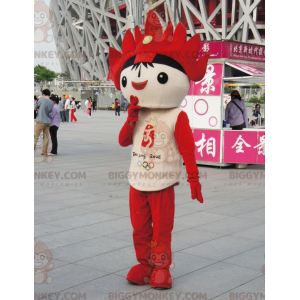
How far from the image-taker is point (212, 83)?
33.4 feet

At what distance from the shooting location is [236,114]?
34.3 ft

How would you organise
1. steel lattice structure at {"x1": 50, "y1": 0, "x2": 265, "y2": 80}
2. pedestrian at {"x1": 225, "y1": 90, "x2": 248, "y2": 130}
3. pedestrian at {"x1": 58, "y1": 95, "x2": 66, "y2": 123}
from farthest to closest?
1. steel lattice structure at {"x1": 50, "y1": 0, "x2": 265, "y2": 80}
2. pedestrian at {"x1": 58, "y1": 95, "x2": 66, "y2": 123}
3. pedestrian at {"x1": 225, "y1": 90, "x2": 248, "y2": 130}

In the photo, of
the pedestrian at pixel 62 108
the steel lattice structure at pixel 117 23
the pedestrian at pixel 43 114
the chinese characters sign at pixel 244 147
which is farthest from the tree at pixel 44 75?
the chinese characters sign at pixel 244 147

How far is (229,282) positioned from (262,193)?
4.00m

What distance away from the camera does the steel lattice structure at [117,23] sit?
40.4 meters

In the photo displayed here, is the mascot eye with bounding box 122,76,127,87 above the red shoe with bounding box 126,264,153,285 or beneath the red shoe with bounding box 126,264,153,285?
above

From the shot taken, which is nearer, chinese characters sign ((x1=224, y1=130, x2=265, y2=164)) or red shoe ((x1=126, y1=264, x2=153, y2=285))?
red shoe ((x1=126, y1=264, x2=153, y2=285))

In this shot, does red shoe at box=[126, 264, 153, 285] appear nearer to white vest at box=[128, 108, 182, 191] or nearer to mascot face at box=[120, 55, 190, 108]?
white vest at box=[128, 108, 182, 191]

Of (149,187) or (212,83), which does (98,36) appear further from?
(149,187)

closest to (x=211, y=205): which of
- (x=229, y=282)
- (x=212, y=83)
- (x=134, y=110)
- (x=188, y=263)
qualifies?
(x=188, y=263)

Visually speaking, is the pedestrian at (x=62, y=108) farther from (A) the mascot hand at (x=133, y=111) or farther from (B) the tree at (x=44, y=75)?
(B) the tree at (x=44, y=75)

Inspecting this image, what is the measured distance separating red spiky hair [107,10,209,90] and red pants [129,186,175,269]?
A: 1080mm

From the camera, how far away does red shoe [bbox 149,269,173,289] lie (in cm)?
395

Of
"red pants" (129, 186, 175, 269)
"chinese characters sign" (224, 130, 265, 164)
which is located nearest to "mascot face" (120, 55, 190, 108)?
"red pants" (129, 186, 175, 269)
